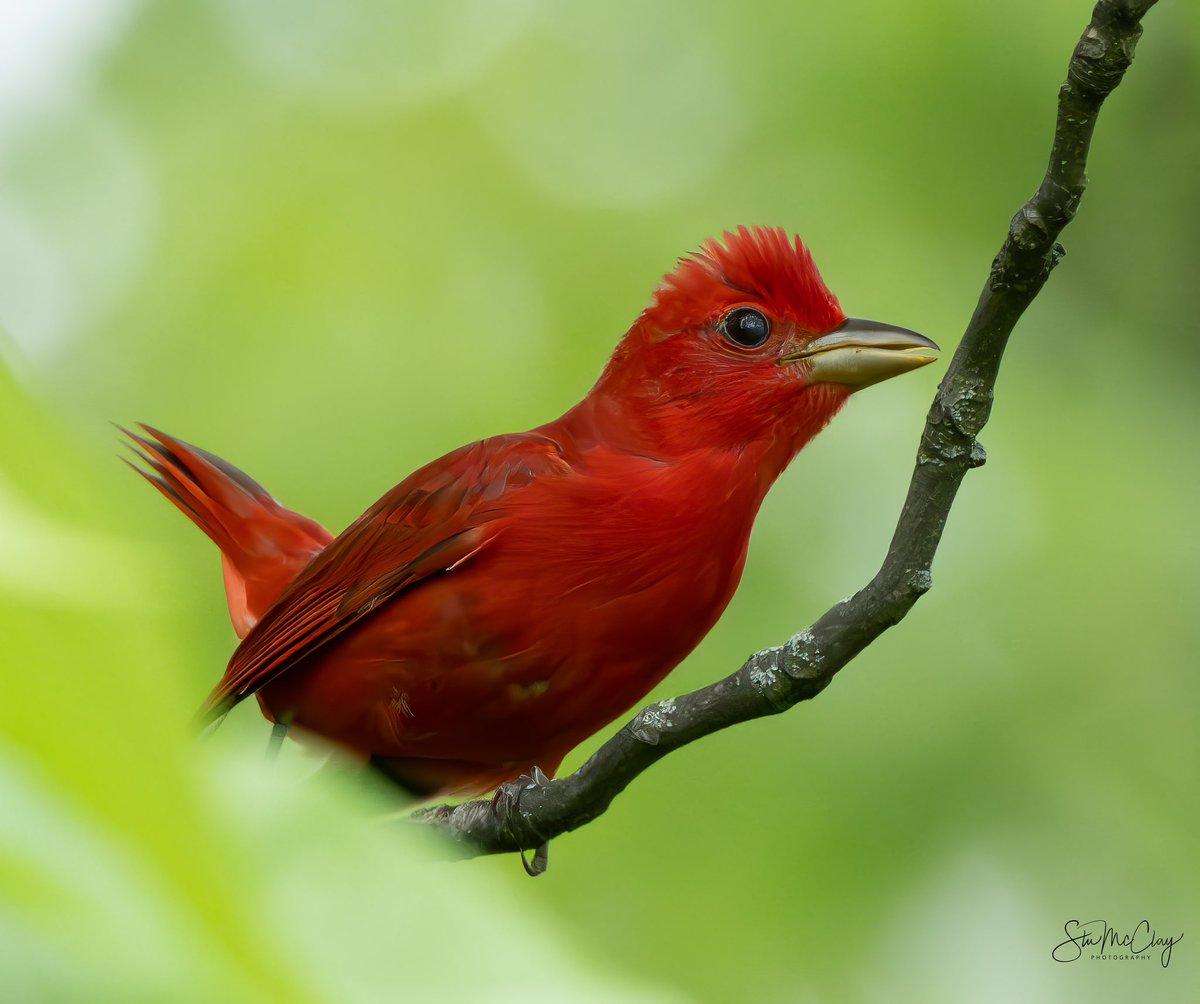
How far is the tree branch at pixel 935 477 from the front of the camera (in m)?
1.20

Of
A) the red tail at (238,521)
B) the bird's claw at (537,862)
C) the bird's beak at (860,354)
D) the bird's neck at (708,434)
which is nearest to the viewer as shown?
the bird's beak at (860,354)

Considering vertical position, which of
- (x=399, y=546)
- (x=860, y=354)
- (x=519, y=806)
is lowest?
(x=519, y=806)

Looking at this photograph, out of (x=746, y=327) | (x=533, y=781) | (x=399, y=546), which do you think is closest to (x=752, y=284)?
(x=746, y=327)

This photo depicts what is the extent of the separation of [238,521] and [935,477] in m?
1.60

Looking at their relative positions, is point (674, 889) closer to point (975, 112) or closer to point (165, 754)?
point (975, 112)

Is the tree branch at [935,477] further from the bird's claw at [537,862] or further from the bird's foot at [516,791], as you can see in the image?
the bird's claw at [537,862]

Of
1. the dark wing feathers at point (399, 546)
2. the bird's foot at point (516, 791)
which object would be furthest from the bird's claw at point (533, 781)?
the dark wing feathers at point (399, 546)

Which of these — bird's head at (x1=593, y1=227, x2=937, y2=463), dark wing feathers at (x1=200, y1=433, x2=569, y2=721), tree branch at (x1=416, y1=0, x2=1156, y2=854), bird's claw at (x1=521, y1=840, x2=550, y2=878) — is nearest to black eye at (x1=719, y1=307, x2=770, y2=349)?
bird's head at (x1=593, y1=227, x2=937, y2=463)

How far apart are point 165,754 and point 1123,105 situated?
3230 mm

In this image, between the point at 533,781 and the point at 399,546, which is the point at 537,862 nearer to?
the point at 533,781

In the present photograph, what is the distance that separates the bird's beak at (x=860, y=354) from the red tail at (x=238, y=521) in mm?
1122

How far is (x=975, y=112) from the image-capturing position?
9.84ft

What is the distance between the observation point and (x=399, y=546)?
7.43ft

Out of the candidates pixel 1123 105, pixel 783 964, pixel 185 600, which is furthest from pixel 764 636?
pixel 185 600
